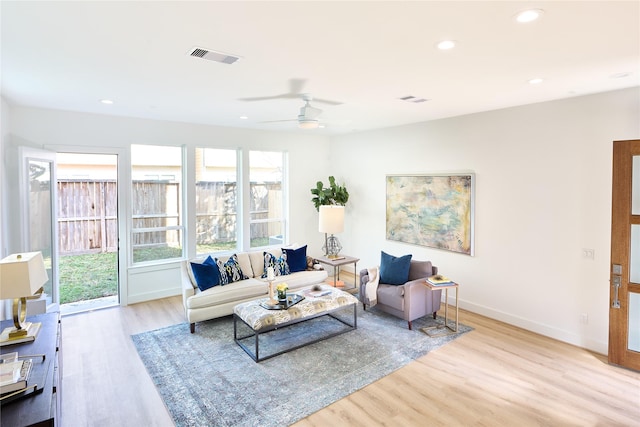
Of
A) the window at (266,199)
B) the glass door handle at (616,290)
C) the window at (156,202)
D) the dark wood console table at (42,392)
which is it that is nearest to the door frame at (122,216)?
the window at (156,202)

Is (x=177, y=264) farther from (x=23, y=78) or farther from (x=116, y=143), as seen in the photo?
(x=23, y=78)

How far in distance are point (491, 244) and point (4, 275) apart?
5086 millimetres

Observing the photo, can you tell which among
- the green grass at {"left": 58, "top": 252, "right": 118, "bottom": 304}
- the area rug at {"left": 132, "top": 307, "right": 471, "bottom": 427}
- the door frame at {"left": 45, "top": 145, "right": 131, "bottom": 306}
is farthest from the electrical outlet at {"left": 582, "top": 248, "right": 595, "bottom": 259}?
the green grass at {"left": 58, "top": 252, "right": 118, "bottom": 304}

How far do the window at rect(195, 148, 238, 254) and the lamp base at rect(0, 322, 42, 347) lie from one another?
11.4 feet

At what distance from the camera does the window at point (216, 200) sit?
6055mm

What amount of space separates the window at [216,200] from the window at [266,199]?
343 mm

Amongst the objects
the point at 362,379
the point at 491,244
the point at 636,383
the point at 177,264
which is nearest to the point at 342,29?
the point at 362,379

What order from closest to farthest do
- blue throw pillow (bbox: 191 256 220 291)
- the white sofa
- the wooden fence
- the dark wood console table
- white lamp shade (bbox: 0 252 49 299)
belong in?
the dark wood console table < white lamp shade (bbox: 0 252 49 299) < the white sofa < blue throw pillow (bbox: 191 256 220 291) < the wooden fence

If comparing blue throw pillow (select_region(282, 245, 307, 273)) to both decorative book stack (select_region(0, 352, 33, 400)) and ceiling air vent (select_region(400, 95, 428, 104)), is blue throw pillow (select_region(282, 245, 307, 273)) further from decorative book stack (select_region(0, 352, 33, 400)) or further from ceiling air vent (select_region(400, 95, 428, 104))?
decorative book stack (select_region(0, 352, 33, 400))

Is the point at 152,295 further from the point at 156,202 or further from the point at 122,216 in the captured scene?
the point at 156,202

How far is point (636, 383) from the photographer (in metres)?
3.25

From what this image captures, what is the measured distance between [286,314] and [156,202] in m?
3.26

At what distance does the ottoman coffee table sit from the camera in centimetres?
365

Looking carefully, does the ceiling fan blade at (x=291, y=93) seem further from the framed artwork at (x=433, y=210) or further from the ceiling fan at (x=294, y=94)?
the framed artwork at (x=433, y=210)
